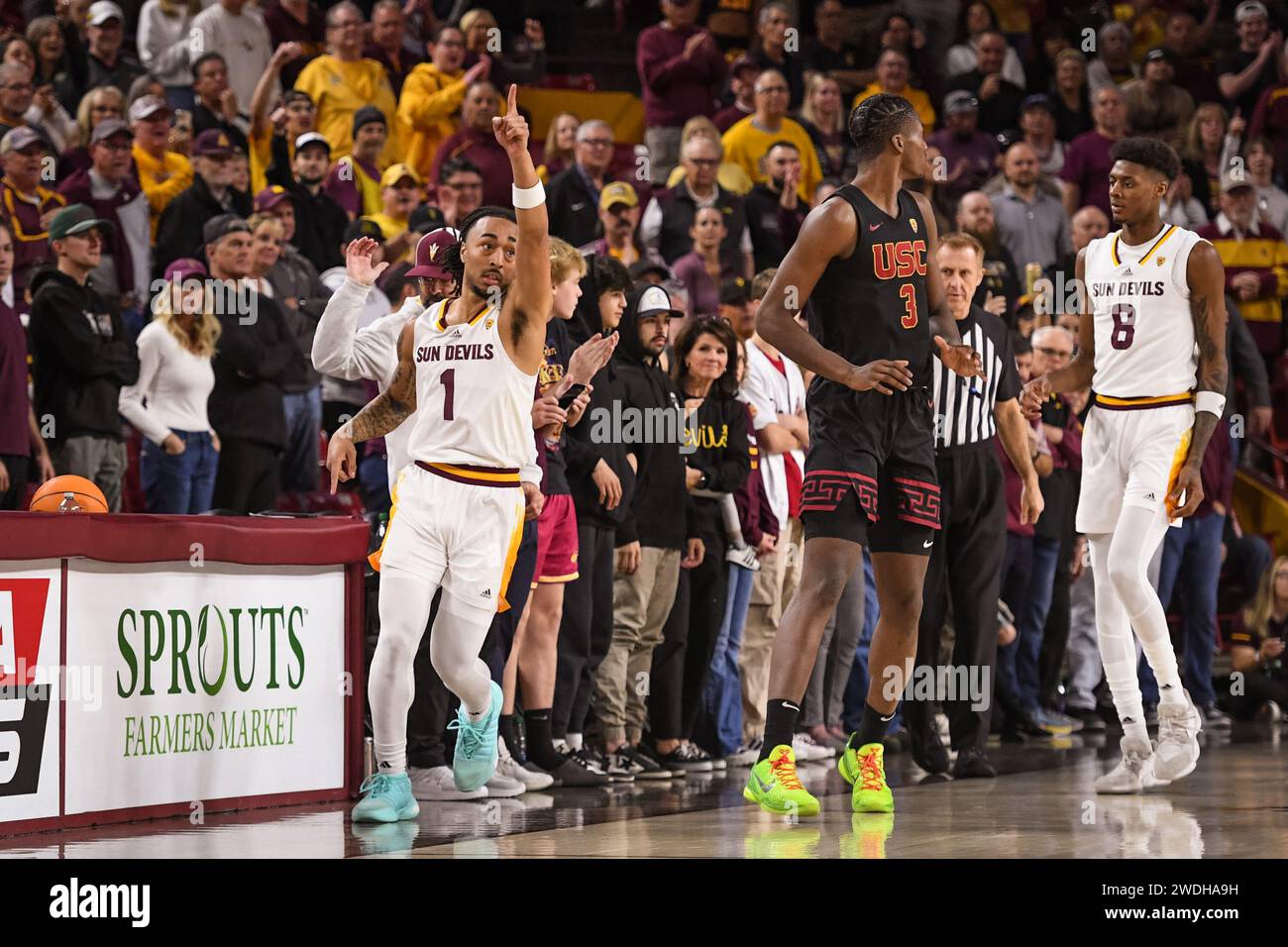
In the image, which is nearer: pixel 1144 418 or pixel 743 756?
pixel 1144 418

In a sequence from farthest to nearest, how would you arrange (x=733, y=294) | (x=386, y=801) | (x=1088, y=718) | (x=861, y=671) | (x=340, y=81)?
(x=340, y=81)
(x=1088, y=718)
(x=861, y=671)
(x=733, y=294)
(x=386, y=801)

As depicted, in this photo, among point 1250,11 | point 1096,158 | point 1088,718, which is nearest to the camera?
point 1088,718

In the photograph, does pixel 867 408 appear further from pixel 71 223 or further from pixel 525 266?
pixel 71 223

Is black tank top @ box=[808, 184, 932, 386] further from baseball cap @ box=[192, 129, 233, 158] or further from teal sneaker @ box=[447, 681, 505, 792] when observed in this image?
baseball cap @ box=[192, 129, 233, 158]

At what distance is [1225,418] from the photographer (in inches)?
Answer: 503

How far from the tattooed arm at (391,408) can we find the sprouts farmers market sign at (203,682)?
730mm

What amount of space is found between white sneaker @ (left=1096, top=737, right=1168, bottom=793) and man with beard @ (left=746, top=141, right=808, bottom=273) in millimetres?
6581

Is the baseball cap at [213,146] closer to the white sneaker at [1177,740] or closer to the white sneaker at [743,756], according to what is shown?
the white sneaker at [743,756]

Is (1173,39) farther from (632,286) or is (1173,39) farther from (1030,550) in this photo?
(632,286)

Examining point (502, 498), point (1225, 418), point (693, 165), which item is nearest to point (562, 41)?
point (693, 165)

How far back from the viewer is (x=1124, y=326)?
7746mm

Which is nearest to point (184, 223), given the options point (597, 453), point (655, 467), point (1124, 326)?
point (655, 467)

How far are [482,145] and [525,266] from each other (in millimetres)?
7582
